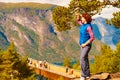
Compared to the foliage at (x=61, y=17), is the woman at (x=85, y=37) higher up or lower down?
lower down

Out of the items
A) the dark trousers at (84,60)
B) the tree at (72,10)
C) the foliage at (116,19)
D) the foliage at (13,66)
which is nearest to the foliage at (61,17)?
the tree at (72,10)

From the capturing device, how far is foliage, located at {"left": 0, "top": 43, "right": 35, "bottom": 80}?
39.6 m

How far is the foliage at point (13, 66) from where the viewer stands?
39.6m

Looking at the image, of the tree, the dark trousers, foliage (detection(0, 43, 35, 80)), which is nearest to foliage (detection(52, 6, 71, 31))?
the tree

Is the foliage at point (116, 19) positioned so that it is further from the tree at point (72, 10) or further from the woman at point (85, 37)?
the woman at point (85, 37)

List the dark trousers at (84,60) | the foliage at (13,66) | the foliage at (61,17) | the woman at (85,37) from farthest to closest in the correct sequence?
the foliage at (13,66) → the foliage at (61,17) → the dark trousers at (84,60) → the woman at (85,37)

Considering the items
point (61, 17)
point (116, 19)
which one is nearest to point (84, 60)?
point (116, 19)

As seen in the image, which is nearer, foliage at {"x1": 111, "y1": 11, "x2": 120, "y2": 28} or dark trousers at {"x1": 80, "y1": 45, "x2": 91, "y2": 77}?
dark trousers at {"x1": 80, "y1": 45, "x2": 91, "y2": 77}

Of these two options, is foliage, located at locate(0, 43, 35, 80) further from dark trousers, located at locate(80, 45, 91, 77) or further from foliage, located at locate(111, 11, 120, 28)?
dark trousers, located at locate(80, 45, 91, 77)

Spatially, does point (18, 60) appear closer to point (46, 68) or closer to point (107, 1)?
point (46, 68)

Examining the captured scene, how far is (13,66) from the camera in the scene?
147 ft

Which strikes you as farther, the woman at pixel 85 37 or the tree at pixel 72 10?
the tree at pixel 72 10

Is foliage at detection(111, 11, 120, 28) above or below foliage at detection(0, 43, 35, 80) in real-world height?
above

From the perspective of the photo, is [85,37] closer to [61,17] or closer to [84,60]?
[84,60]
